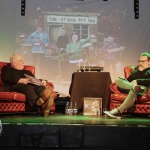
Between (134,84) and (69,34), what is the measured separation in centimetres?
210

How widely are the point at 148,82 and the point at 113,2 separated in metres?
2.34

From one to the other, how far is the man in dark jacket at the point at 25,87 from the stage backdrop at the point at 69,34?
0.99 metres

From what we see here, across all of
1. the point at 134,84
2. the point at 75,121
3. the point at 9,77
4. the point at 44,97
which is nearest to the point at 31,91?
the point at 44,97

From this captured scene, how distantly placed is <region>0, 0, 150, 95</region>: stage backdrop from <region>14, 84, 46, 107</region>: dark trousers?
135 cm

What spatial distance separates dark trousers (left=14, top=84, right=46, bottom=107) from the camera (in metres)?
3.62

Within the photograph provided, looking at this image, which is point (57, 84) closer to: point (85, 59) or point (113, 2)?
point (85, 59)

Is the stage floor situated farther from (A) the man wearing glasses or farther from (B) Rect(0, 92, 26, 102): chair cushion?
(B) Rect(0, 92, 26, 102): chair cushion

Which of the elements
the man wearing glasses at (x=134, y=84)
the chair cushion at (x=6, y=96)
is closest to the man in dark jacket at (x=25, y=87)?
the chair cushion at (x=6, y=96)

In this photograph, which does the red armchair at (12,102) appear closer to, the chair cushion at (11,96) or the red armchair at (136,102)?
the chair cushion at (11,96)

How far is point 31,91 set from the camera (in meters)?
3.66

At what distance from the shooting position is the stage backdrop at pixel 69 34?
5141 mm

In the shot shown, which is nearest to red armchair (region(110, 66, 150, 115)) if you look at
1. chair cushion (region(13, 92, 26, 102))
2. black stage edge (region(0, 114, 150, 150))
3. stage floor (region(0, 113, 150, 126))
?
stage floor (region(0, 113, 150, 126))

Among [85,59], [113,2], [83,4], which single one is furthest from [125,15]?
[85,59]

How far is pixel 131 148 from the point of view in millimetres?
2012
